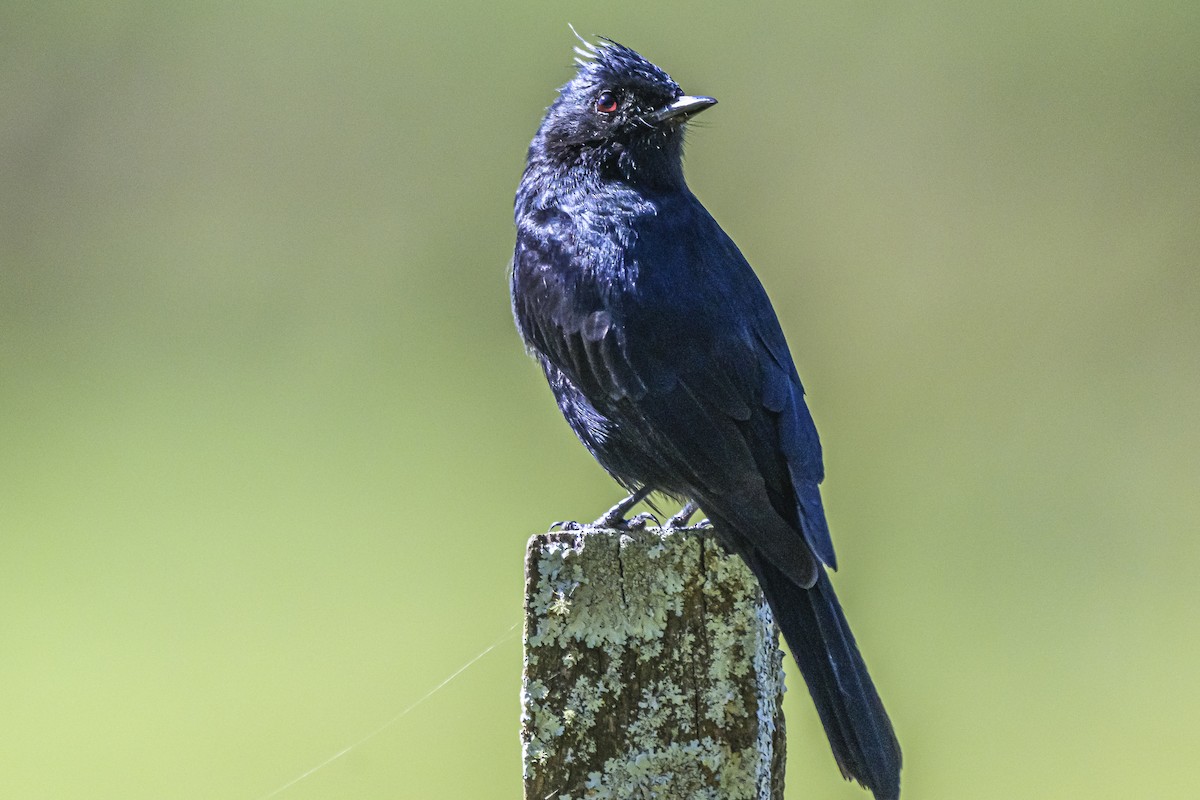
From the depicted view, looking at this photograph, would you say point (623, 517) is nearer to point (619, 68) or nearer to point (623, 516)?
point (623, 516)

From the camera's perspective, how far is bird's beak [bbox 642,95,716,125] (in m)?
3.68

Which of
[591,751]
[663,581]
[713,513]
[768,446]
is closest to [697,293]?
[768,446]

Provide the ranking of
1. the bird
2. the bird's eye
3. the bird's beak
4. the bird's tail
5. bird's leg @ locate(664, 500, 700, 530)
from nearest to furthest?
1. the bird's tail
2. the bird
3. bird's leg @ locate(664, 500, 700, 530)
4. the bird's beak
5. the bird's eye

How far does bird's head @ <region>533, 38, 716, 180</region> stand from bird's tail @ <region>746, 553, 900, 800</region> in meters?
1.67

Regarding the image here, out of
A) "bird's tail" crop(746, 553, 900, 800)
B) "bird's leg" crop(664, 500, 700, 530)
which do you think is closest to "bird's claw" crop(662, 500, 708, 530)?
"bird's leg" crop(664, 500, 700, 530)

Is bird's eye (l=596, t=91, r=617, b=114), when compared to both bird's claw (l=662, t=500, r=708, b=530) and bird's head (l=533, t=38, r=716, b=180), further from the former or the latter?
bird's claw (l=662, t=500, r=708, b=530)

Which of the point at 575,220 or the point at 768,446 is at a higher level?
the point at 575,220

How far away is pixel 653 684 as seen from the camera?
2043 mm

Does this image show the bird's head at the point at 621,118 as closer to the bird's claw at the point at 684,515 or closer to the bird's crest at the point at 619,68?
the bird's crest at the point at 619,68

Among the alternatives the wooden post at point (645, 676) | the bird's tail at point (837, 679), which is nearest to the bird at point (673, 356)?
the bird's tail at point (837, 679)

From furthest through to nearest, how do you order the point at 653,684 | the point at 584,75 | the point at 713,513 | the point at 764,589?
the point at 584,75, the point at 713,513, the point at 764,589, the point at 653,684

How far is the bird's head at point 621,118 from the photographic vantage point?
147 inches

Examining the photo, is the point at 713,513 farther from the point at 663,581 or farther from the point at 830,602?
the point at 663,581

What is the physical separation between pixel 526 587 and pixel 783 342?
4.45ft
